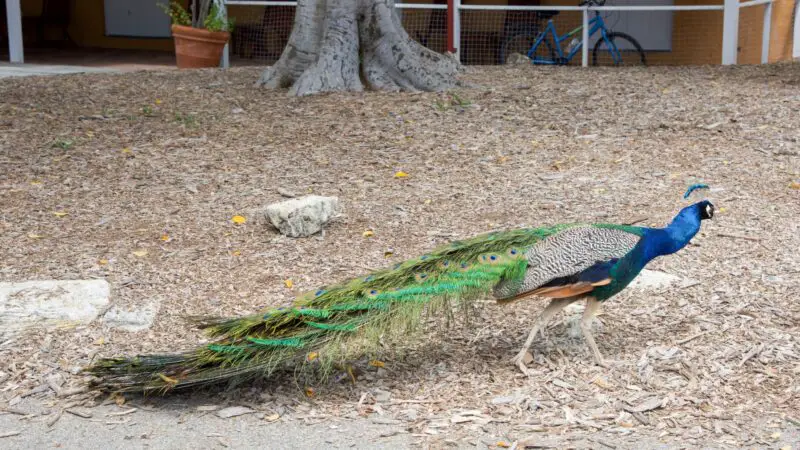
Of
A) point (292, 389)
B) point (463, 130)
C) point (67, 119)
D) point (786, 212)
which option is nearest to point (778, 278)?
point (786, 212)

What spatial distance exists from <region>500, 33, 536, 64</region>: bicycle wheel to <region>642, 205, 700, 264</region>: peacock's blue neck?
9361 mm

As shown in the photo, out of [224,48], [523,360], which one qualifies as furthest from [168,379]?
[224,48]

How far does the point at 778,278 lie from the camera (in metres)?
5.55

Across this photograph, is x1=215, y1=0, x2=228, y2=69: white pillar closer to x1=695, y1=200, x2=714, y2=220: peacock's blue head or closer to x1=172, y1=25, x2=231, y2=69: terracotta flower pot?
x1=172, y1=25, x2=231, y2=69: terracotta flower pot

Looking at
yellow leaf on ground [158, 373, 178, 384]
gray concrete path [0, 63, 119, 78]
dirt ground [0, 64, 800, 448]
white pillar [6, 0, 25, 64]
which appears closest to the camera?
yellow leaf on ground [158, 373, 178, 384]

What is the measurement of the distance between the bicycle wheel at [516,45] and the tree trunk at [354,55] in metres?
4.15

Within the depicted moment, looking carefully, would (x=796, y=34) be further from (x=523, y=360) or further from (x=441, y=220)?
(x=523, y=360)

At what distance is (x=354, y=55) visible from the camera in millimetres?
9461

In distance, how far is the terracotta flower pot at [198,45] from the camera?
12008 mm

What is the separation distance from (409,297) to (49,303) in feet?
6.82

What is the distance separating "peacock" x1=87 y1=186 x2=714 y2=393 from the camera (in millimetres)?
4113

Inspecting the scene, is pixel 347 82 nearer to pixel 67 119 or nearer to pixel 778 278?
pixel 67 119

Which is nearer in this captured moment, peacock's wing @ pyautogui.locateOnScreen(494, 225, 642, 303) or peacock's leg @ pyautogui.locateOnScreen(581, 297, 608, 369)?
peacock's wing @ pyautogui.locateOnScreen(494, 225, 642, 303)

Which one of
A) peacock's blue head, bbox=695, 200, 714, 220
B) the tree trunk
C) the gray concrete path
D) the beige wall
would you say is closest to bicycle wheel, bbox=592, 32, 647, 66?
the beige wall
